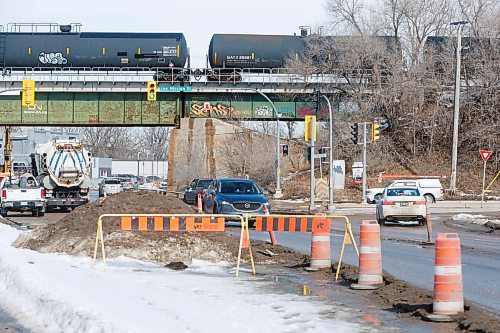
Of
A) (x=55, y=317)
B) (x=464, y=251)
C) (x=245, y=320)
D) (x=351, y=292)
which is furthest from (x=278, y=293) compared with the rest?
(x=464, y=251)

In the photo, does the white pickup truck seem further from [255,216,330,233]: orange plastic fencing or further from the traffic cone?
the traffic cone

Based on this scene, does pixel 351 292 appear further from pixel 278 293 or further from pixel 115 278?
pixel 115 278

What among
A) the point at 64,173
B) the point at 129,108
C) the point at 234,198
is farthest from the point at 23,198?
the point at 129,108

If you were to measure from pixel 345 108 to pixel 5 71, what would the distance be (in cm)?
2601

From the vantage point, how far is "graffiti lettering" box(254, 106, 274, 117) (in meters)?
72.3

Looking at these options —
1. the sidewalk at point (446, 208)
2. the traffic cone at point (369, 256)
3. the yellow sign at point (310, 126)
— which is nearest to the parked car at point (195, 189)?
the sidewalk at point (446, 208)

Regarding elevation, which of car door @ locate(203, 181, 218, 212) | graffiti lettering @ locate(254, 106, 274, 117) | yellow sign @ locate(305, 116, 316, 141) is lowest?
car door @ locate(203, 181, 218, 212)

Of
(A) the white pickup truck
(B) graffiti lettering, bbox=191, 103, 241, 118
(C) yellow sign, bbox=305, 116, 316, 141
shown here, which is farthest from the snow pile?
(B) graffiti lettering, bbox=191, 103, 241, 118

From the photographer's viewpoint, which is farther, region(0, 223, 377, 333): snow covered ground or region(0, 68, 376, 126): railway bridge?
region(0, 68, 376, 126): railway bridge

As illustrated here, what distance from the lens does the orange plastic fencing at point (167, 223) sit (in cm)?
1591

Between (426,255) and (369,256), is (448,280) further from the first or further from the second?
(426,255)

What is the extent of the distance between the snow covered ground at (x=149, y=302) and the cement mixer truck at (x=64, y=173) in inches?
1061

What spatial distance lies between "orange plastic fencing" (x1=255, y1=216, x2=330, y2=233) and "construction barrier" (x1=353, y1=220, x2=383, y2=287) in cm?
220

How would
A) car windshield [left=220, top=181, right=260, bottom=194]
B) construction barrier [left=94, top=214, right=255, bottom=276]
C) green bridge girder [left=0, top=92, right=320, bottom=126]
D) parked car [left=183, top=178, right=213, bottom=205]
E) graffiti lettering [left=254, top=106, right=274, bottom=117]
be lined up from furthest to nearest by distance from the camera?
graffiti lettering [left=254, top=106, right=274, bottom=117], green bridge girder [left=0, top=92, right=320, bottom=126], parked car [left=183, top=178, right=213, bottom=205], car windshield [left=220, top=181, right=260, bottom=194], construction barrier [left=94, top=214, right=255, bottom=276]
